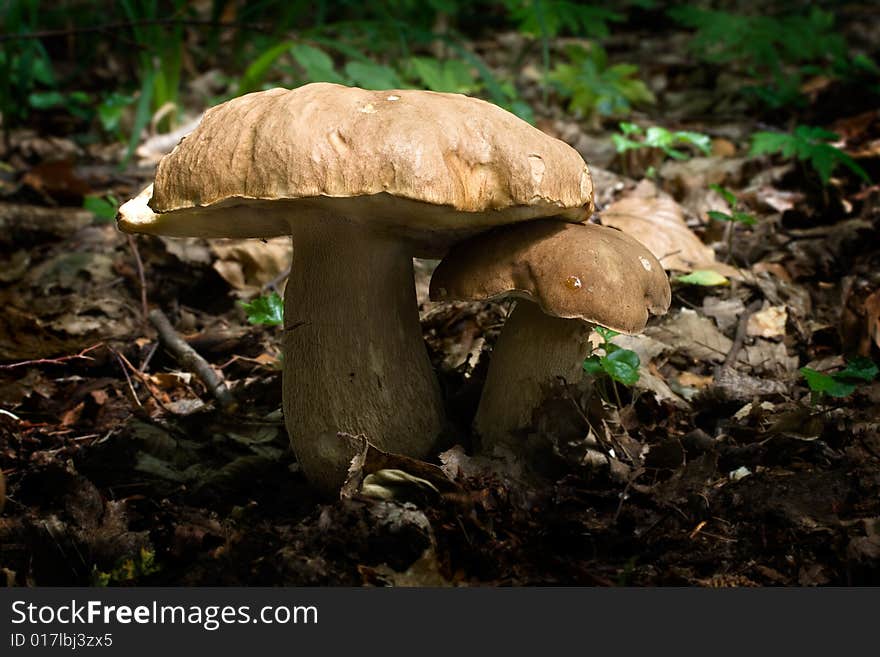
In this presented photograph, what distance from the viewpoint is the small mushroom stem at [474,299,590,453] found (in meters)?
2.08

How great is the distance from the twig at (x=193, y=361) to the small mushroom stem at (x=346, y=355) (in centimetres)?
63

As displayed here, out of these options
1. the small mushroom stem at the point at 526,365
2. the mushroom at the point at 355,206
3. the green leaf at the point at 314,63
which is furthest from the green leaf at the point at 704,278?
the green leaf at the point at 314,63

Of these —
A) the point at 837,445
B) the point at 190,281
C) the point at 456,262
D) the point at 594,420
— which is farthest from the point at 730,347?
the point at 190,281

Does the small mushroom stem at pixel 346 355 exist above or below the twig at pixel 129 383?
above

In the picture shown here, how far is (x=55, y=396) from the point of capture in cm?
287

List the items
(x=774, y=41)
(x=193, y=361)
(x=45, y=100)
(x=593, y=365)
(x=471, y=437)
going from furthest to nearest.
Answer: (x=45, y=100) < (x=774, y=41) < (x=193, y=361) < (x=593, y=365) < (x=471, y=437)

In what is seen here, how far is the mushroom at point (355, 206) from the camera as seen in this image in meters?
1.58

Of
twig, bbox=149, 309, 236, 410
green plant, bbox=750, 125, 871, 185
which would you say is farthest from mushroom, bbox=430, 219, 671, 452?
green plant, bbox=750, 125, 871, 185

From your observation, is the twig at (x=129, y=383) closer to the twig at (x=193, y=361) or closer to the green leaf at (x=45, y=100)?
the twig at (x=193, y=361)

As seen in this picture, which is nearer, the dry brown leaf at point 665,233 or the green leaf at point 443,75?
the dry brown leaf at point 665,233

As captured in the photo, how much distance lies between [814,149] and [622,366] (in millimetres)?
2271

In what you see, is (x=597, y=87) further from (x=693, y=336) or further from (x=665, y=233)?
(x=693, y=336)

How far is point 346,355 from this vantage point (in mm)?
2143

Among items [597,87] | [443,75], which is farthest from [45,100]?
[597,87]
